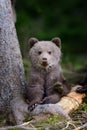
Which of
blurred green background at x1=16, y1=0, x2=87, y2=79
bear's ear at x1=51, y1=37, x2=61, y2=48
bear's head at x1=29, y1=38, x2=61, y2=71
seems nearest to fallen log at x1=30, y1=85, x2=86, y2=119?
bear's head at x1=29, y1=38, x2=61, y2=71

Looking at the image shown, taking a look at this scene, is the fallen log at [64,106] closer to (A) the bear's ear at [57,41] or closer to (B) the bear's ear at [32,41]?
(A) the bear's ear at [57,41]

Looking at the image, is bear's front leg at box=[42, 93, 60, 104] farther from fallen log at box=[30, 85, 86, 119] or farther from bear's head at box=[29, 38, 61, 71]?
bear's head at box=[29, 38, 61, 71]

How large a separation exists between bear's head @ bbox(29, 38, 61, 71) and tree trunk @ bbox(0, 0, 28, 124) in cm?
26

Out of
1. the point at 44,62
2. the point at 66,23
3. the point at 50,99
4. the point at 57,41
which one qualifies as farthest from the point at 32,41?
the point at 66,23

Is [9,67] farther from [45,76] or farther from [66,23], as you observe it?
[66,23]

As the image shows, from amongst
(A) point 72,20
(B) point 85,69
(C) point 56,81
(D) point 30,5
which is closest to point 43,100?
(C) point 56,81

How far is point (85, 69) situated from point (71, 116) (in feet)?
14.9

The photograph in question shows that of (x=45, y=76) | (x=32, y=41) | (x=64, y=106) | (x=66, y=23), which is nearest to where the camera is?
(x=64, y=106)

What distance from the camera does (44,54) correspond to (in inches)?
358

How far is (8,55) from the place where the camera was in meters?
9.20

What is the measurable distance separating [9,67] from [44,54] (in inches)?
21.6

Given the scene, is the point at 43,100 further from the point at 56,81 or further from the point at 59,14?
the point at 59,14

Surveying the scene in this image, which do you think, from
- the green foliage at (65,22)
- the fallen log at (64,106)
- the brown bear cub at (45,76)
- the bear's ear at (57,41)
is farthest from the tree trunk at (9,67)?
the green foliage at (65,22)

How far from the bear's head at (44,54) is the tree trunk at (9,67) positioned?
10.4 inches
